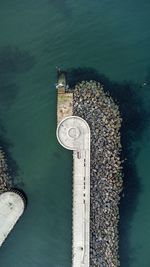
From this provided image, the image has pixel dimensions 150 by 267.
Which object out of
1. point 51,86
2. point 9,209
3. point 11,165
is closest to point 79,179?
point 11,165

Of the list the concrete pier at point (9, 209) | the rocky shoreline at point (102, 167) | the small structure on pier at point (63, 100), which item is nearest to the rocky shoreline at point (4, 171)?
the concrete pier at point (9, 209)

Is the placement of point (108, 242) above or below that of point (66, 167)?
below

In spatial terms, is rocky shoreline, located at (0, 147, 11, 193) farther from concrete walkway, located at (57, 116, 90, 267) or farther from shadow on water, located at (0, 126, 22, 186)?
concrete walkway, located at (57, 116, 90, 267)

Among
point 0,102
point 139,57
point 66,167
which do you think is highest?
point 139,57

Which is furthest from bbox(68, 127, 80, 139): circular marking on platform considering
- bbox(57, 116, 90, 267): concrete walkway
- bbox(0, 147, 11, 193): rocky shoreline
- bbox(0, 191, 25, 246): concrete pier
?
bbox(0, 191, 25, 246): concrete pier

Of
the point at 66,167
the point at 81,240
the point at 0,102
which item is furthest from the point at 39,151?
the point at 81,240

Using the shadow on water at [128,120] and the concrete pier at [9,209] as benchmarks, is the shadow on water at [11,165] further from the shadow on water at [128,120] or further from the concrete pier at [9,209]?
the shadow on water at [128,120]

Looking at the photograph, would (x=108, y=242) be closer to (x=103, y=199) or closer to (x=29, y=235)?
(x=103, y=199)
